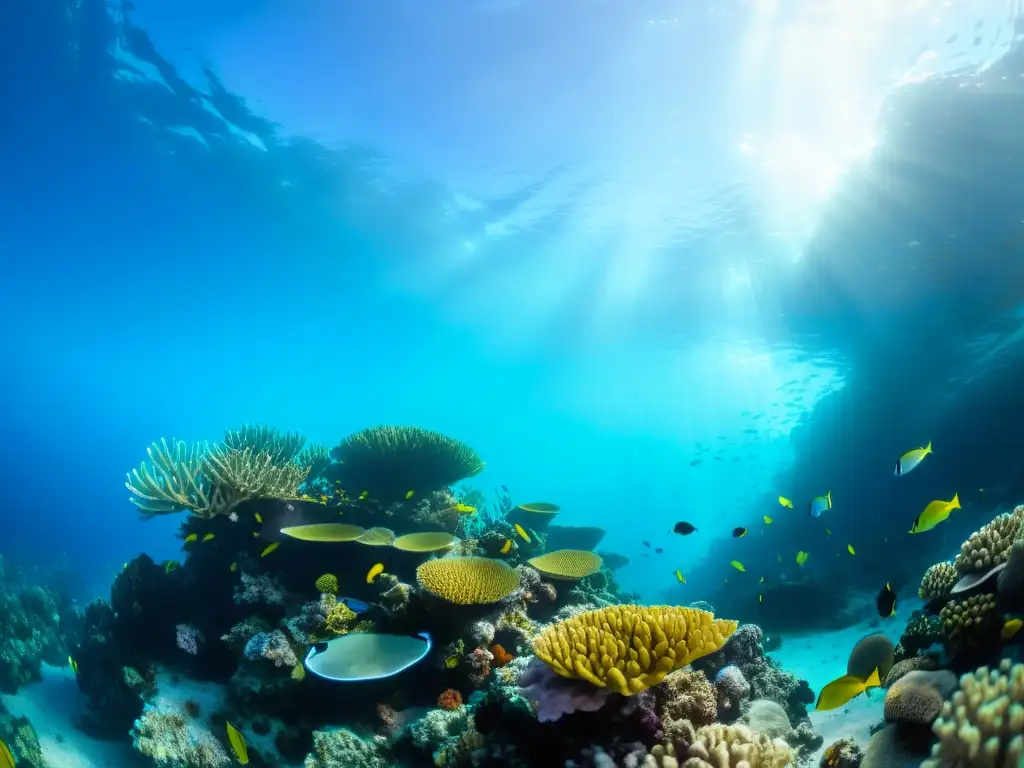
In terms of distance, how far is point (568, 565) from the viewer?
7.47 metres

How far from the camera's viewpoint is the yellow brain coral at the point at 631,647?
10.5ft

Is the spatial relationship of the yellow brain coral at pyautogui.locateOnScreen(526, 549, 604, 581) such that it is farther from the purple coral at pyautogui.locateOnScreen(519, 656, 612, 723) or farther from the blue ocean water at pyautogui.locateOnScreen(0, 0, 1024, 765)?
the blue ocean water at pyautogui.locateOnScreen(0, 0, 1024, 765)

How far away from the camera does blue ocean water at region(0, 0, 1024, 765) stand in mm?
16406

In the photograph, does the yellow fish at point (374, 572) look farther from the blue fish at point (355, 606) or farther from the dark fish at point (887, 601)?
the dark fish at point (887, 601)

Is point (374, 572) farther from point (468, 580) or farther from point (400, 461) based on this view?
point (400, 461)

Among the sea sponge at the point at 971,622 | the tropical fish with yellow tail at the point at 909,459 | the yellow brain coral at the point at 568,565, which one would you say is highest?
the tropical fish with yellow tail at the point at 909,459

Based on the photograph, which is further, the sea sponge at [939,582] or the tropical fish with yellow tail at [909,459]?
the tropical fish with yellow tail at [909,459]

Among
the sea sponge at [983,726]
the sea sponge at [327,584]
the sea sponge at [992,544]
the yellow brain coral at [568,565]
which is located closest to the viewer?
the sea sponge at [983,726]

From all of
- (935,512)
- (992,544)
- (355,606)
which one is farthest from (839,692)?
(355,606)

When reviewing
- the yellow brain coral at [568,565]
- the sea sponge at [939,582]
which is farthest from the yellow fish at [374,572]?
the sea sponge at [939,582]

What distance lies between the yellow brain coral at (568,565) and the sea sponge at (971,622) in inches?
163

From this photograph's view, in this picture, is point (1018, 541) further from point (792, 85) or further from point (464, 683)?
point (792, 85)

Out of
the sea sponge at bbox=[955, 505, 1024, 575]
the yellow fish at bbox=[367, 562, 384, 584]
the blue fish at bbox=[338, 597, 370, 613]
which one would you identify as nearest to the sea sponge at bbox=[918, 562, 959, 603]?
the sea sponge at bbox=[955, 505, 1024, 575]

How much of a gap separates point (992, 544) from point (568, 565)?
15.8 ft
